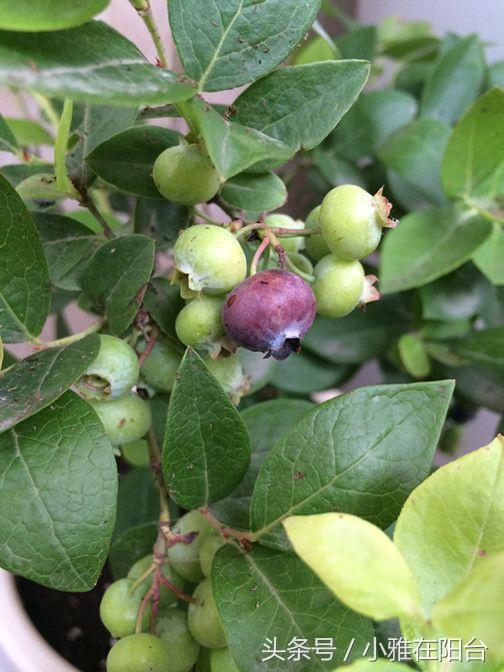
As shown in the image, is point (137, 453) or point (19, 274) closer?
point (19, 274)

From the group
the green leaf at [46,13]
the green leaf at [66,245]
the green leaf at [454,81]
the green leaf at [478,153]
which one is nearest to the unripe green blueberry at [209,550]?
the green leaf at [66,245]

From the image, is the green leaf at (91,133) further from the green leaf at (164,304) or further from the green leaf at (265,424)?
the green leaf at (265,424)

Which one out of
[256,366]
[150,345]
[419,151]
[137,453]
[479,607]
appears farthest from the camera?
[419,151]

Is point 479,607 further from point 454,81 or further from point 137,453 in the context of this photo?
point 454,81

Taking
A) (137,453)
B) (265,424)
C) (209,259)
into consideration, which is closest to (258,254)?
(209,259)

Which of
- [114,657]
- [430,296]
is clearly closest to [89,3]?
[114,657]

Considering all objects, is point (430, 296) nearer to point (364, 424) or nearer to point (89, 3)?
point (364, 424)

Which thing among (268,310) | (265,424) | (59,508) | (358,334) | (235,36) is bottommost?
(358,334)
